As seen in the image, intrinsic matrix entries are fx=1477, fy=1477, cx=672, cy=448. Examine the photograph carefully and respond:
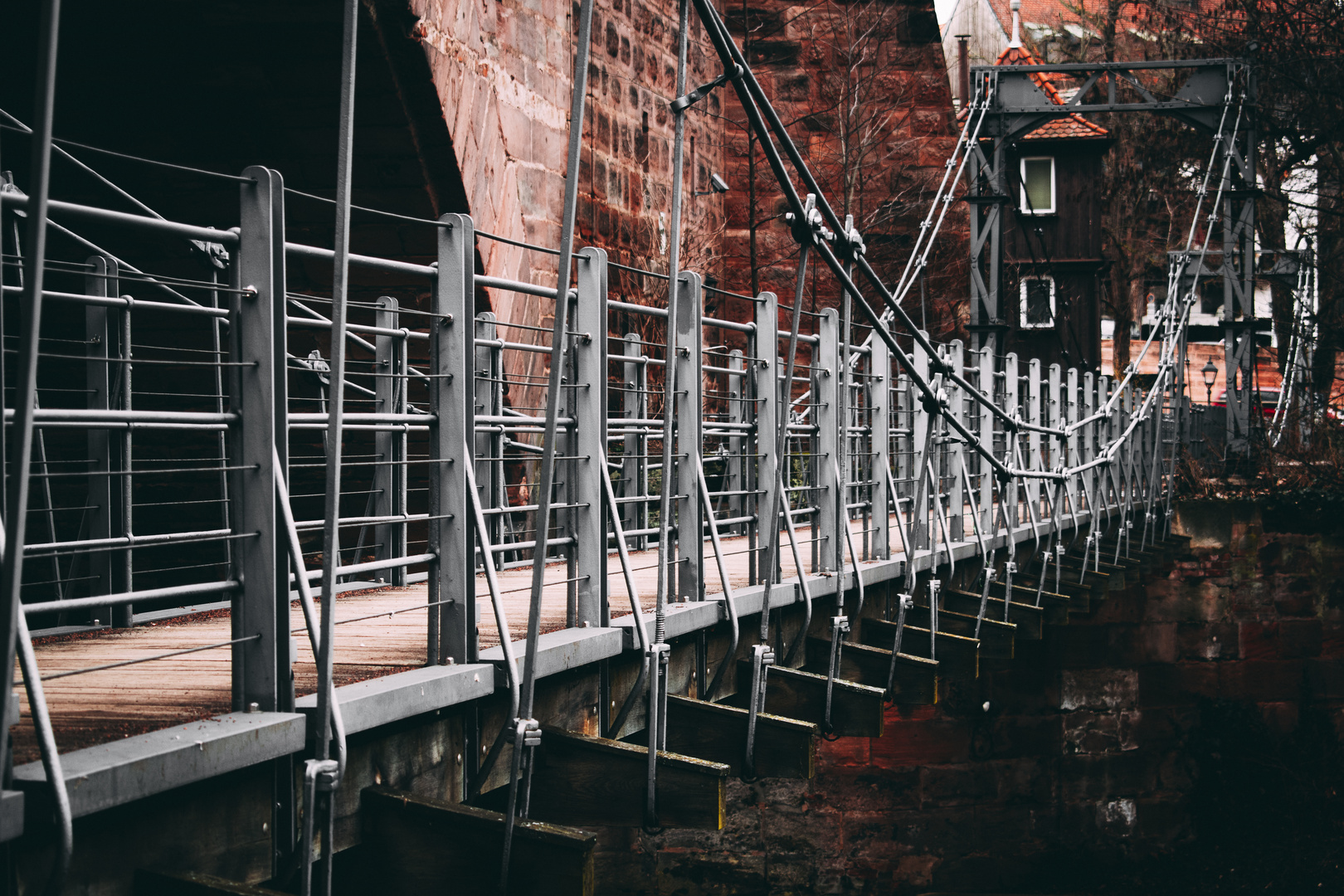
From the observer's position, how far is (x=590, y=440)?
353 cm

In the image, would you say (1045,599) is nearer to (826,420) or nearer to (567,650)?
(826,420)

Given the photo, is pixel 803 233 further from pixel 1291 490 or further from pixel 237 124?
pixel 1291 490

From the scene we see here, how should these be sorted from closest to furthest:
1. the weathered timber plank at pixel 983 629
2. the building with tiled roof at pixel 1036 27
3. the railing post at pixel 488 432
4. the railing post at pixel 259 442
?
the railing post at pixel 259 442 → the railing post at pixel 488 432 → the weathered timber plank at pixel 983 629 → the building with tiled roof at pixel 1036 27

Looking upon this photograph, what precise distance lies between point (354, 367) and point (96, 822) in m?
6.35

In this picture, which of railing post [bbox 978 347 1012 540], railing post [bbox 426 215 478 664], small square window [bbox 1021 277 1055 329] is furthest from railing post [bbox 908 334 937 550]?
small square window [bbox 1021 277 1055 329]

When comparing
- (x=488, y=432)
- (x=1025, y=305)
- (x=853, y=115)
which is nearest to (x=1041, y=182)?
(x=1025, y=305)

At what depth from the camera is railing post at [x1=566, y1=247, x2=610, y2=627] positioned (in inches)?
139

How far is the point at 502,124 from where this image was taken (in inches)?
301

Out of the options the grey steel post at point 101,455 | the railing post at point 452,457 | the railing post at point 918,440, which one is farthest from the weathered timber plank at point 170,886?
the railing post at point 918,440

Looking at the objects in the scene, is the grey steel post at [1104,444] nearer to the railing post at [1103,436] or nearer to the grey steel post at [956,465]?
the railing post at [1103,436]

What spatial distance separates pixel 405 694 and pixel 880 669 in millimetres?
2960

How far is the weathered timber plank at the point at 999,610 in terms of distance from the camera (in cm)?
696

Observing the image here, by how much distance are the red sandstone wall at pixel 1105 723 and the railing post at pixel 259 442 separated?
30.9 ft

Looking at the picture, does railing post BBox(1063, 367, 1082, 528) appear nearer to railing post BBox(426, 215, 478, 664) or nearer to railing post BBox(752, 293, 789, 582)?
railing post BBox(752, 293, 789, 582)
